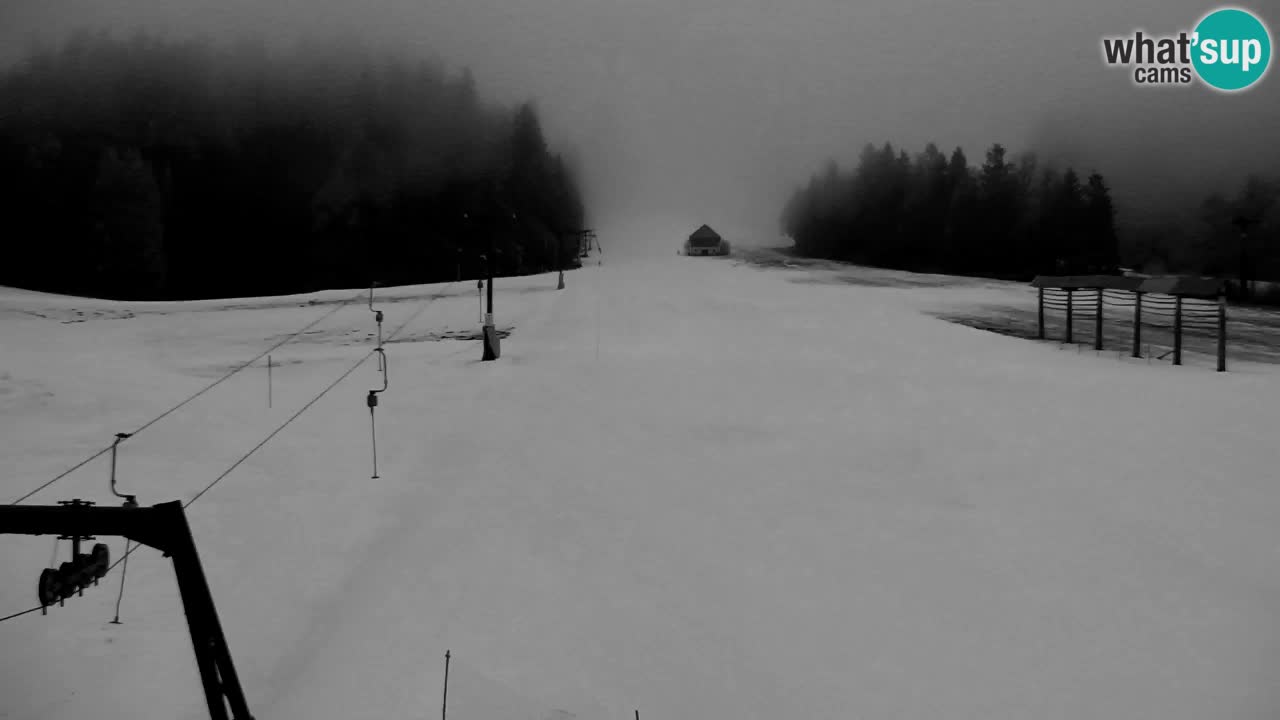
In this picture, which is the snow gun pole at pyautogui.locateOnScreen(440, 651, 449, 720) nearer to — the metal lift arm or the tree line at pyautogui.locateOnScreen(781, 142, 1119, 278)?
the metal lift arm

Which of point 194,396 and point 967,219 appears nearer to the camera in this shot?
point 194,396

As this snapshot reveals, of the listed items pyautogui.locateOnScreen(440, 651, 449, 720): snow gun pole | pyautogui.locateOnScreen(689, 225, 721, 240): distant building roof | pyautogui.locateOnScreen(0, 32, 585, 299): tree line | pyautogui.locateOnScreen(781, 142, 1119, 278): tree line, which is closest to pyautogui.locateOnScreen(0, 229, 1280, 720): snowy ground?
pyautogui.locateOnScreen(440, 651, 449, 720): snow gun pole

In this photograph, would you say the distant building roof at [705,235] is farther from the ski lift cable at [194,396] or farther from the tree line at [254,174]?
the ski lift cable at [194,396]

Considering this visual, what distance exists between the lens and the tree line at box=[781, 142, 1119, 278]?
3526 inches

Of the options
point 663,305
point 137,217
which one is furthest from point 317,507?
point 137,217

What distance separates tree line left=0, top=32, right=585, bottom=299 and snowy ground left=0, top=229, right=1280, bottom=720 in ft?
151

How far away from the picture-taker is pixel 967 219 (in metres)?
98.8

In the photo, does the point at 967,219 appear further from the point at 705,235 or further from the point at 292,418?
the point at 292,418

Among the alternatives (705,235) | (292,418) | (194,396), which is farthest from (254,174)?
(705,235)

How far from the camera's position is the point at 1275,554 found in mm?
11102

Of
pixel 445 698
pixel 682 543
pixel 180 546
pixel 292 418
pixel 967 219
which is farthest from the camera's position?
pixel 967 219

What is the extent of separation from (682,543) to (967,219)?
326 feet

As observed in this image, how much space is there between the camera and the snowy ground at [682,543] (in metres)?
8.61

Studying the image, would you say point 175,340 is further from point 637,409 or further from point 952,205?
point 952,205
